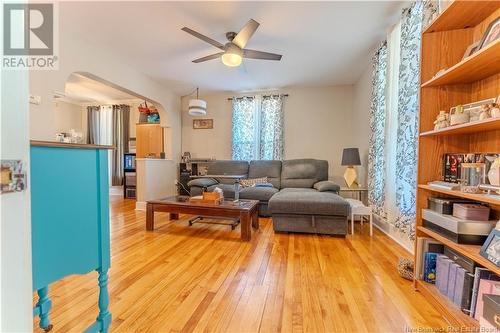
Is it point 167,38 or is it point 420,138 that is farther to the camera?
point 167,38

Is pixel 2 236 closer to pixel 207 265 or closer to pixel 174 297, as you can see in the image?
pixel 174 297

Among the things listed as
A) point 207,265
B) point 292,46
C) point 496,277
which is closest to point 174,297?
point 207,265

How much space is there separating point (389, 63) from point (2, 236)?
11.3 ft

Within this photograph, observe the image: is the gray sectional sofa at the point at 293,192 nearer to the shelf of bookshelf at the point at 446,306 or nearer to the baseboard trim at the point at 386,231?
the baseboard trim at the point at 386,231

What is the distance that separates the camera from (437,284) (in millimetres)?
1559

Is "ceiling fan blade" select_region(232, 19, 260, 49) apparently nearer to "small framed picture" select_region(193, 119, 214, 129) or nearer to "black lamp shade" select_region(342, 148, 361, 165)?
"black lamp shade" select_region(342, 148, 361, 165)

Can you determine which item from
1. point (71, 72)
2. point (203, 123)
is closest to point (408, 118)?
point (71, 72)

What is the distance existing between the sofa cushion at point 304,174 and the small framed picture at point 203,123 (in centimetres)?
220

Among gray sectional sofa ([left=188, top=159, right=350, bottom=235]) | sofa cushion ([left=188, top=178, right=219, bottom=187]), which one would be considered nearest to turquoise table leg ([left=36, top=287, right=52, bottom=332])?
gray sectional sofa ([left=188, top=159, right=350, bottom=235])

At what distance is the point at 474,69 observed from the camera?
1.36 meters

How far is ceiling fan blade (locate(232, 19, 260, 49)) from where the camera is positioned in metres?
2.28

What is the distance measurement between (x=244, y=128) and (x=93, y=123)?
4.35 metres

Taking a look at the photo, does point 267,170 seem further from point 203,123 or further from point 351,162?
point 203,123

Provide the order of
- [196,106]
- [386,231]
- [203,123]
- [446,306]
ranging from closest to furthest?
[446,306] → [386,231] → [196,106] → [203,123]
